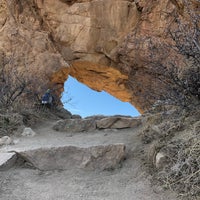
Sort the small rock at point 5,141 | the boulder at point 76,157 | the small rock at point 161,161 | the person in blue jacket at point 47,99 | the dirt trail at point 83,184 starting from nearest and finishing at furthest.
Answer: the dirt trail at point 83,184 < the small rock at point 161,161 < the boulder at point 76,157 < the small rock at point 5,141 < the person in blue jacket at point 47,99

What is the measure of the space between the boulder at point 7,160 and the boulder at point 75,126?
275cm

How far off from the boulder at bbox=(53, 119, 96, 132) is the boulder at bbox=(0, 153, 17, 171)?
275cm

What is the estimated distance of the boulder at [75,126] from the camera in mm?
7082

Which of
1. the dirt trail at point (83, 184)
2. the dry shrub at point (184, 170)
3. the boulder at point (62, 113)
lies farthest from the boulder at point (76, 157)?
the boulder at point (62, 113)

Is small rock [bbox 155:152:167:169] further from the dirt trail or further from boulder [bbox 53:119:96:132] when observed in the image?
boulder [bbox 53:119:96:132]

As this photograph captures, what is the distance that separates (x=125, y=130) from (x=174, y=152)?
10.8ft

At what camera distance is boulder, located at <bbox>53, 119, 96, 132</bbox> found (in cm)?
708

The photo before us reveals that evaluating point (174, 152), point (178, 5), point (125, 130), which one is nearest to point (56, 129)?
point (125, 130)

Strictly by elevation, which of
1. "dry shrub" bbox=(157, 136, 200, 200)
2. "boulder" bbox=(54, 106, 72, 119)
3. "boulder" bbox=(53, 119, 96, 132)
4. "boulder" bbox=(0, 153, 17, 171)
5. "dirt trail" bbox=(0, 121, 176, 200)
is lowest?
"boulder" bbox=(54, 106, 72, 119)

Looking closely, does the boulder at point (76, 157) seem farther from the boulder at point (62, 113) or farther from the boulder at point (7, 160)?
the boulder at point (62, 113)

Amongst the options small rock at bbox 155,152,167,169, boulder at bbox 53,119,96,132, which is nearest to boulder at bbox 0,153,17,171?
small rock at bbox 155,152,167,169

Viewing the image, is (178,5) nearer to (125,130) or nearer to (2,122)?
(125,130)

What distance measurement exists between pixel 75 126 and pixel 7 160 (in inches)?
120

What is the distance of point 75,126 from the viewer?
7.14 meters
